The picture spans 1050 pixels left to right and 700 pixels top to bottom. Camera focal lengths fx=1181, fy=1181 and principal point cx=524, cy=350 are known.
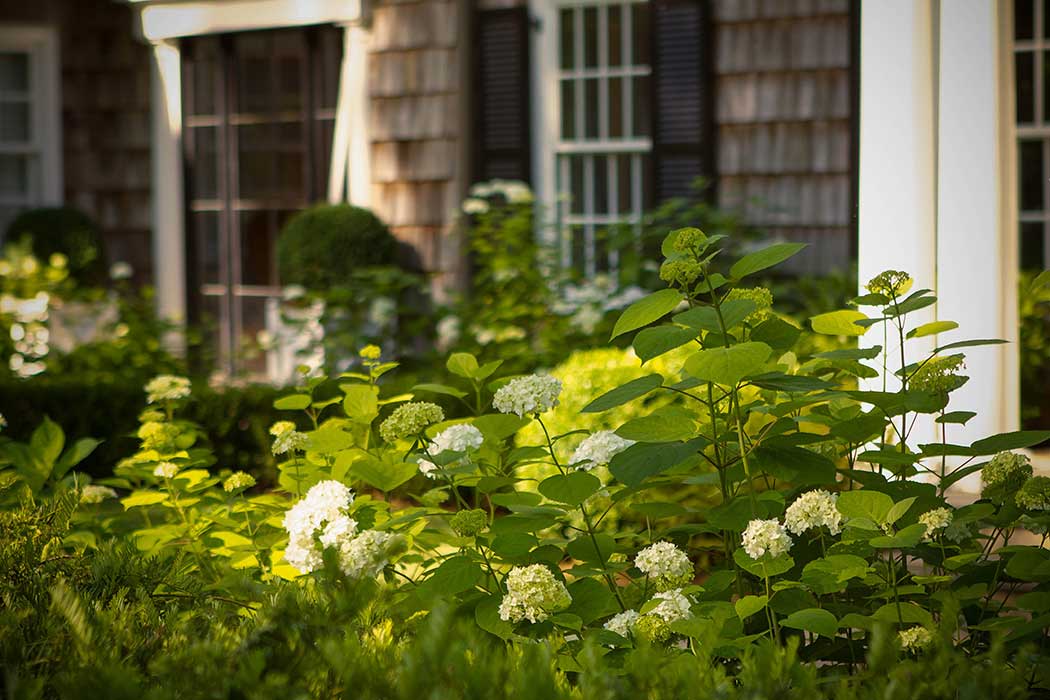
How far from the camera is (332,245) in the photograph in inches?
269

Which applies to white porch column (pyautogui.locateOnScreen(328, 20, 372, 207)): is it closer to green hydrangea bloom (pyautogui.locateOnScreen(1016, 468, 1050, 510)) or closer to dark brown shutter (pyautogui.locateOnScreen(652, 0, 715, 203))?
dark brown shutter (pyautogui.locateOnScreen(652, 0, 715, 203))

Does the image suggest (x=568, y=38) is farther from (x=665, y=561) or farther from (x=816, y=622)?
(x=816, y=622)

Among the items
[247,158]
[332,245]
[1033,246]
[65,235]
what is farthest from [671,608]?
[65,235]

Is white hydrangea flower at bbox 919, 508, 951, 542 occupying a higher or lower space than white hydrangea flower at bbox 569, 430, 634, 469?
lower

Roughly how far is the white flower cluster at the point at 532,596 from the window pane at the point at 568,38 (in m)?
5.34

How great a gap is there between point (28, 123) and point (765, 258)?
28.6ft

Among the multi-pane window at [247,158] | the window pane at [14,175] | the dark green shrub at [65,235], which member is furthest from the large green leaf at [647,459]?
the window pane at [14,175]

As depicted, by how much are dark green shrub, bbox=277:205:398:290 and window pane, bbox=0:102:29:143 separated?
335 centimetres

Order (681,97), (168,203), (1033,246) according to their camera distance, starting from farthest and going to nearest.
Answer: (168,203) < (681,97) < (1033,246)

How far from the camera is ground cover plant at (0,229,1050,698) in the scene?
1.06m

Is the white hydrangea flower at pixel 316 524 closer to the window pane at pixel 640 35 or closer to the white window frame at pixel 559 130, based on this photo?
the white window frame at pixel 559 130

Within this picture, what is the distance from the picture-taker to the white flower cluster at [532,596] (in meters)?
1.56

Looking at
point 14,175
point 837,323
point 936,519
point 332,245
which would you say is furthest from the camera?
point 14,175

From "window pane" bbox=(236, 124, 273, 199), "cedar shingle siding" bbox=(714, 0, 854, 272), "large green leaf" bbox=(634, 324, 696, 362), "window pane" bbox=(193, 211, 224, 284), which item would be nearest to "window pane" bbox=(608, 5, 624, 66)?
"cedar shingle siding" bbox=(714, 0, 854, 272)
